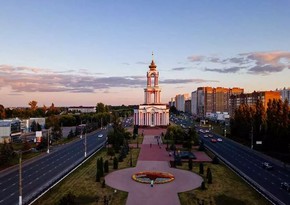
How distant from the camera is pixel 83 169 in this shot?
5738cm

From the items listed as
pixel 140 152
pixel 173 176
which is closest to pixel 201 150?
pixel 140 152

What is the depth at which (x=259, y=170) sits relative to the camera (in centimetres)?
5769

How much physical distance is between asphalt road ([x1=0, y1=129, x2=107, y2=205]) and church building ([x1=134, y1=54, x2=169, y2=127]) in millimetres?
77372

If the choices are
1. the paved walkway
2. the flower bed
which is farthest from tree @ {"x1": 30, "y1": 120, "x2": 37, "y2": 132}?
the flower bed

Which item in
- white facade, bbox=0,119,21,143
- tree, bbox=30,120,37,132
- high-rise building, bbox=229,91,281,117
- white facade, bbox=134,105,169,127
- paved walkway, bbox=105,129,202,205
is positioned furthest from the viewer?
high-rise building, bbox=229,91,281,117

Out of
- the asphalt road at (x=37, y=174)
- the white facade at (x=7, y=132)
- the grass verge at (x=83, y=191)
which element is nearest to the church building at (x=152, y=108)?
the white facade at (x=7, y=132)

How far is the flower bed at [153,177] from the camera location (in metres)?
48.5

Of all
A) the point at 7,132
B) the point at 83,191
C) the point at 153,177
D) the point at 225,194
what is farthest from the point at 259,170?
the point at 7,132

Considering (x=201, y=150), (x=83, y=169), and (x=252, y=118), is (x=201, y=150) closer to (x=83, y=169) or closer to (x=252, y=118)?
(x=252, y=118)

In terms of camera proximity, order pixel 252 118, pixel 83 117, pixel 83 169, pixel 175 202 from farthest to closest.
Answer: pixel 83 117 → pixel 252 118 → pixel 83 169 → pixel 175 202

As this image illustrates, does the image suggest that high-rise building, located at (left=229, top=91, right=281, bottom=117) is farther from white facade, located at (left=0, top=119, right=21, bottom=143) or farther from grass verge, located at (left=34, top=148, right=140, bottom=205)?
grass verge, located at (left=34, top=148, right=140, bottom=205)

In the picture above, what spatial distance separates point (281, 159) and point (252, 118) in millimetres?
29952

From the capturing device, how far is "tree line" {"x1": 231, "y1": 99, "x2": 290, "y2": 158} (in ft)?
237

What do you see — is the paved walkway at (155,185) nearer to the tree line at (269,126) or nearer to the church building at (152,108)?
the tree line at (269,126)
